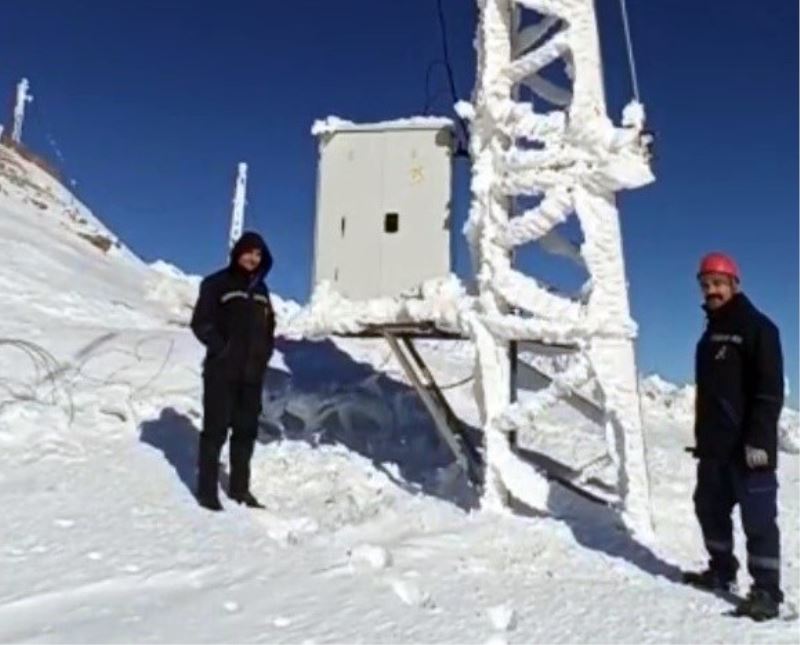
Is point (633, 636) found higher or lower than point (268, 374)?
lower

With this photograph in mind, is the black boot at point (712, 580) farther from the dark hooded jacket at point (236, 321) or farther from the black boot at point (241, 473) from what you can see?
the dark hooded jacket at point (236, 321)

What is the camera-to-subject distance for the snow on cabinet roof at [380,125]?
764 cm

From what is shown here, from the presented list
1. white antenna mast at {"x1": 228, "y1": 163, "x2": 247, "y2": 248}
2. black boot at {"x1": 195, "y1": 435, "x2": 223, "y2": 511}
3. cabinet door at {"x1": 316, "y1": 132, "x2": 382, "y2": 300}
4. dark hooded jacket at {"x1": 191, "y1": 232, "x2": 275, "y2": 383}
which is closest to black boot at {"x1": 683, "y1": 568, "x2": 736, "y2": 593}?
black boot at {"x1": 195, "y1": 435, "x2": 223, "y2": 511}

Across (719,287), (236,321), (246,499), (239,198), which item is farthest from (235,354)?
(239,198)

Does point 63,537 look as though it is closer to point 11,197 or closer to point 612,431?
point 612,431

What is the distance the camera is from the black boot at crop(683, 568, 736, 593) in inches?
204

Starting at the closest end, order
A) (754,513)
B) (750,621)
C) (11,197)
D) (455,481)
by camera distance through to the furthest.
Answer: (750,621) < (754,513) < (455,481) < (11,197)

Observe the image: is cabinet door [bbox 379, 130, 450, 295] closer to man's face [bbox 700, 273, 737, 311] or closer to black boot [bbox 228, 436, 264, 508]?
black boot [bbox 228, 436, 264, 508]

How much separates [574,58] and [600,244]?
1.34m

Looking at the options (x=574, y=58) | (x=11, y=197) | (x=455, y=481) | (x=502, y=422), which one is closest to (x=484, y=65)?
(x=574, y=58)

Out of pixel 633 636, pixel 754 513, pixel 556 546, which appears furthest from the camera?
pixel 556 546

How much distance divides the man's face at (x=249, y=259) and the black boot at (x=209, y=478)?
4.11ft

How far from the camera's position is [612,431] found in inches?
246

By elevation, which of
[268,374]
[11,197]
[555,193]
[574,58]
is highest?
[11,197]
